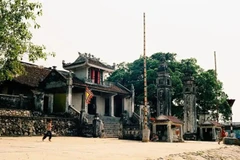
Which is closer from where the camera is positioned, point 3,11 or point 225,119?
point 3,11

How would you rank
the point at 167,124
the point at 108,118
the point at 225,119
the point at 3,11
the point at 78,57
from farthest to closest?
the point at 225,119 < the point at 78,57 < the point at 108,118 < the point at 167,124 < the point at 3,11

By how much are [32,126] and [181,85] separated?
19875 mm

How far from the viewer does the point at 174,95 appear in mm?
35906

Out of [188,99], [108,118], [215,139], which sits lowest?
[215,139]

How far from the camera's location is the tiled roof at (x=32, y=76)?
90.9ft

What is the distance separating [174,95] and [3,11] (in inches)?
995

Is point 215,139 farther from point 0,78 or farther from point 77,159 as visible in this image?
point 77,159

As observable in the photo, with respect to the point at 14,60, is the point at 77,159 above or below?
below

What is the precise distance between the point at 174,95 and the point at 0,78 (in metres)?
24.7

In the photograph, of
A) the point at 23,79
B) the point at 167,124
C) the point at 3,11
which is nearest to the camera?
the point at 3,11

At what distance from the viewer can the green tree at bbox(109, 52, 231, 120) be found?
115 feet

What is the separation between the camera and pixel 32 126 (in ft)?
68.9

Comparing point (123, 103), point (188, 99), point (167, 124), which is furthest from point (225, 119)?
point (167, 124)

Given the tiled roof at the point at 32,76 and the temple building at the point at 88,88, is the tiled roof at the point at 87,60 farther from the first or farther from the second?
the tiled roof at the point at 32,76
